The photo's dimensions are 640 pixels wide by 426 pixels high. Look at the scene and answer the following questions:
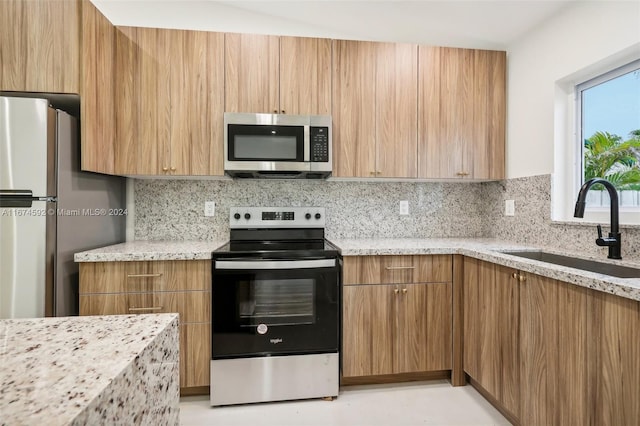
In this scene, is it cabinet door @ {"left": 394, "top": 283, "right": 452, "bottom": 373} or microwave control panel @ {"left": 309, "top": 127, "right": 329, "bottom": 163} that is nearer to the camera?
cabinet door @ {"left": 394, "top": 283, "right": 452, "bottom": 373}

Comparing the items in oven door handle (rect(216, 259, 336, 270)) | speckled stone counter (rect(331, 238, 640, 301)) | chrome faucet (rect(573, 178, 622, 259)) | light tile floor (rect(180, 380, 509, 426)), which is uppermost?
chrome faucet (rect(573, 178, 622, 259))

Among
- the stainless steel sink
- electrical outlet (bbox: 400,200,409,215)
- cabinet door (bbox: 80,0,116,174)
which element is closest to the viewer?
the stainless steel sink

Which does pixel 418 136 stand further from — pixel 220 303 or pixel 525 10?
pixel 220 303

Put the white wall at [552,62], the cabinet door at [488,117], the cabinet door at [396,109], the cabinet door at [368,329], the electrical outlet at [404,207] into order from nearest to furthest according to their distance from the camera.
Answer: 1. the white wall at [552,62]
2. the cabinet door at [368,329]
3. the cabinet door at [396,109]
4. the cabinet door at [488,117]
5. the electrical outlet at [404,207]

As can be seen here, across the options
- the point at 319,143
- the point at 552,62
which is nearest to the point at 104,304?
the point at 319,143

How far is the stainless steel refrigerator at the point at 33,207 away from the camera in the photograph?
156 cm

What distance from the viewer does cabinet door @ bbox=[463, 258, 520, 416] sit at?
1586 millimetres

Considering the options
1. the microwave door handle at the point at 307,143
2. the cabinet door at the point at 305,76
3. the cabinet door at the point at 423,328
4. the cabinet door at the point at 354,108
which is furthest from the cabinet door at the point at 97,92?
the cabinet door at the point at 423,328

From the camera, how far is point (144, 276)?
1.81 metres

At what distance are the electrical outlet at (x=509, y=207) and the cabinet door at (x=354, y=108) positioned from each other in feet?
3.64

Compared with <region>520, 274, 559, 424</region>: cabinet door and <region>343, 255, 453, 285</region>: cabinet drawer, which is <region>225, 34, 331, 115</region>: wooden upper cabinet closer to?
<region>343, 255, 453, 285</region>: cabinet drawer

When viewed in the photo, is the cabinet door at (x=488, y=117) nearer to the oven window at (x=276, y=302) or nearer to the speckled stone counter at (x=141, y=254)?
the oven window at (x=276, y=302)

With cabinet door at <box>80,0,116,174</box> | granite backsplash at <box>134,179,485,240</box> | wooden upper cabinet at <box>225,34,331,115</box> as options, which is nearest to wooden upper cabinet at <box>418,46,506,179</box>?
granite backsplash at <box>134,179,485,240</box>

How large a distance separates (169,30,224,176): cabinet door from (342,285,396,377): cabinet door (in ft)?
4.15
